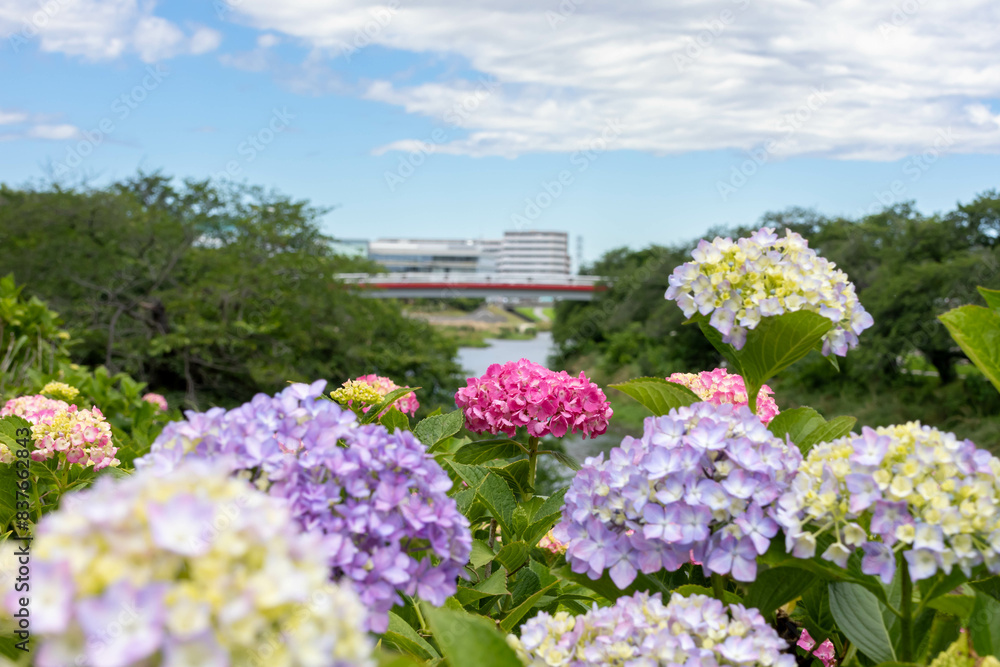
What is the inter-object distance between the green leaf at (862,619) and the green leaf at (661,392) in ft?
1.49

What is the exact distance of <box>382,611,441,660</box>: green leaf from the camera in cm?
138

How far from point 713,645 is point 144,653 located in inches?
28.6

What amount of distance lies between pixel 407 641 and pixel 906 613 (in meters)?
0.78

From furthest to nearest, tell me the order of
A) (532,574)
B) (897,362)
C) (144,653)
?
(897,362), (532,574), (144,653)

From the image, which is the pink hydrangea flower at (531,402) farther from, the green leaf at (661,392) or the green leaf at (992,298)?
the green leaf at (992,298)

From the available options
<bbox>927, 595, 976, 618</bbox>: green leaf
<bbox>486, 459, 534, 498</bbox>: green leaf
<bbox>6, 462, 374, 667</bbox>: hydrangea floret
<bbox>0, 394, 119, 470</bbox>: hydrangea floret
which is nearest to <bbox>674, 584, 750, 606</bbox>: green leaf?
<bbox>927, 595, 976, 618</bbox>: green leaf

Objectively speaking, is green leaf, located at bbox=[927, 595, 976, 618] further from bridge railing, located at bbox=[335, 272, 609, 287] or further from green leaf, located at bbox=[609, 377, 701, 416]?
bridge railing, located at bbox=[335, 272, 609, 287]

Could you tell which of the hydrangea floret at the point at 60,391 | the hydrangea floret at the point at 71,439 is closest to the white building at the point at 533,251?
the hydrangea floret at the point at 60,391

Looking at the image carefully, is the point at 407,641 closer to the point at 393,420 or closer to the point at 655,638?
the point at 655,638

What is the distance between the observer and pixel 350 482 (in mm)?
1053

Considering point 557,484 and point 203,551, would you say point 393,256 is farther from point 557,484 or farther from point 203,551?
point 203,551

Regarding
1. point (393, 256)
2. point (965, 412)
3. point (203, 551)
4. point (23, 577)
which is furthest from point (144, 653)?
point (393, 256)

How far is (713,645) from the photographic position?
1084 millimetres

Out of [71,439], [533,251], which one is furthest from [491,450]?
[533,251]
